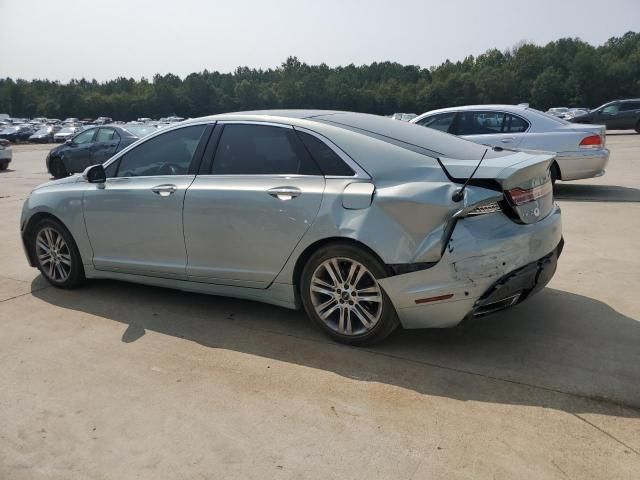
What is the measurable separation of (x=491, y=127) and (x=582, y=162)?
1497 mm

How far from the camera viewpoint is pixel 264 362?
3770 millimetres

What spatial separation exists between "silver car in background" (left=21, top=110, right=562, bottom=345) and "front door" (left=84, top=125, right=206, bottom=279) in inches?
0.5

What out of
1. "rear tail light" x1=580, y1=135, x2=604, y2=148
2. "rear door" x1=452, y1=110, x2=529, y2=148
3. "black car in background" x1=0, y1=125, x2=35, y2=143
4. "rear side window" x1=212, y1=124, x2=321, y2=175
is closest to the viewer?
"rear side window" x1=212, y1=124, x2=321, y2=175

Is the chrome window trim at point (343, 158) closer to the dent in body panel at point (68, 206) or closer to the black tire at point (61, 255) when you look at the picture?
the dent in body panel at point (68, 206)

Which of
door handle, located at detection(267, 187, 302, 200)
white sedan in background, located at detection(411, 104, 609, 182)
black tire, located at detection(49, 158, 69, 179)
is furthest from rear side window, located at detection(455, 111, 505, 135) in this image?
black tire, located at detection(49, 158, 69, 179)

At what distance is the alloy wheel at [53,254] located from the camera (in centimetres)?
530

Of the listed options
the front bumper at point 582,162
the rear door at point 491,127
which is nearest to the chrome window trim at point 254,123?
the rear door at point 491,127

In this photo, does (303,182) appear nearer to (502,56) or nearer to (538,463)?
(538,463)

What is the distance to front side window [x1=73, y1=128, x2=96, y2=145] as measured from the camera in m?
15.0

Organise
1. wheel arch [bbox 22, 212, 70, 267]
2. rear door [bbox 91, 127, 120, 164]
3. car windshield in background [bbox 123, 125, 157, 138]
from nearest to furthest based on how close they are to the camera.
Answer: wheel arch [bbox 22, 212, 70, 267]
car windshield in background [bbox 123, 125, 157, 138]
rear door [bbox 91, 127, 120, 164]

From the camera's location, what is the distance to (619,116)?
26031 mm

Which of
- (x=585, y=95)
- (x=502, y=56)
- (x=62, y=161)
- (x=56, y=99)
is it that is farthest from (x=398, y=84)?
(x=62, y=161)

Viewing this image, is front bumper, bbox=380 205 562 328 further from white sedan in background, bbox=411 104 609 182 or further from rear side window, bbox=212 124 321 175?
white sedan in background, bbox=411 104 609 182

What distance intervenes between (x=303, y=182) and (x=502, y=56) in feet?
484
